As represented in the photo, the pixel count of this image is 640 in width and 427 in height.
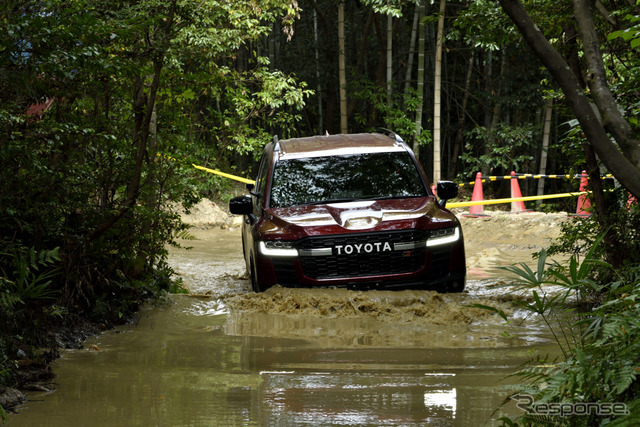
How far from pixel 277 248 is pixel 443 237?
1554 mm

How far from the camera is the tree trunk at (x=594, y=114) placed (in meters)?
4.38

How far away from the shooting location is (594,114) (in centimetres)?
461

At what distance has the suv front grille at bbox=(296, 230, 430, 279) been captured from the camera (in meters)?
7.20

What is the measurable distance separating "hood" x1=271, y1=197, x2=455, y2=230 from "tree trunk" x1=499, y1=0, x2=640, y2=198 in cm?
284

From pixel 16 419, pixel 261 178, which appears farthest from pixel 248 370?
pixel 261 178

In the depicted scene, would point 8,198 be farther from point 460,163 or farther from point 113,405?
point 460,163

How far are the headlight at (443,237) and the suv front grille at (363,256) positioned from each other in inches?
3.0

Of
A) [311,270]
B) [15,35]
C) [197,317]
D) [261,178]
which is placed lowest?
[197,317]

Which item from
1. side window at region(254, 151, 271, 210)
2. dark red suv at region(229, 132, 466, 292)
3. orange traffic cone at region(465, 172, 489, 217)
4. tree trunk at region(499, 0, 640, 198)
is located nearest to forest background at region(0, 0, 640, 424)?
tree trunk at region(499, 0, 640, 198)

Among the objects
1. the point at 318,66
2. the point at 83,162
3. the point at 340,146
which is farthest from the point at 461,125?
the point at 83,162

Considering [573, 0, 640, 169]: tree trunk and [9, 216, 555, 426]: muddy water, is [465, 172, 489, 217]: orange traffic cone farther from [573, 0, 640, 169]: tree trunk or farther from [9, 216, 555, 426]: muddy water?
[573, 0, 640, 169]: tree trunk

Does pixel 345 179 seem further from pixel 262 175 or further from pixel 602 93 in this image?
pixel 602 93

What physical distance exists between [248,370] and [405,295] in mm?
2235

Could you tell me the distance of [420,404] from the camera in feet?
14.5
